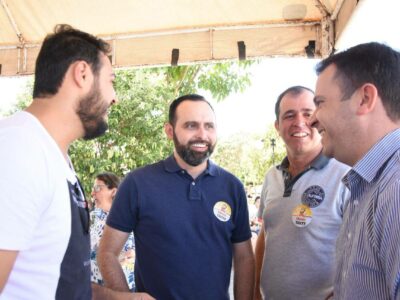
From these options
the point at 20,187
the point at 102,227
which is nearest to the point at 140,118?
the point at 102,227

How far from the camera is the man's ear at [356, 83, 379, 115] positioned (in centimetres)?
136

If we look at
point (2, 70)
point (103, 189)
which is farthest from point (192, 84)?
point (2, 70)

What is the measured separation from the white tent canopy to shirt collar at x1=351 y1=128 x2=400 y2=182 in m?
1.70

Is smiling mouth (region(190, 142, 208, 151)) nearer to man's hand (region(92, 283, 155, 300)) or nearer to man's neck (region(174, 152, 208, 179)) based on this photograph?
man's neck (region(174, 152, 208, 179))

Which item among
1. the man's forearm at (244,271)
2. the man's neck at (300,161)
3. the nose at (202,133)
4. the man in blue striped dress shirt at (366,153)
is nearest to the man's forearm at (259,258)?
the man's forearm at (244,271)

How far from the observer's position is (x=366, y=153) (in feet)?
4.49

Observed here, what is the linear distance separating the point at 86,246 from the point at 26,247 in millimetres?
316

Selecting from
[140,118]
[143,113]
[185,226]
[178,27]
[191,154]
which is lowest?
[185,226]

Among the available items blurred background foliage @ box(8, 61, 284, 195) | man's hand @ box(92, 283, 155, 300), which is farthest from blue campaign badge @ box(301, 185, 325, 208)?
blurred background foliage @ box(8, 61, 284, 195)

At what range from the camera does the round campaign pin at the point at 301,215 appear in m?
2.11

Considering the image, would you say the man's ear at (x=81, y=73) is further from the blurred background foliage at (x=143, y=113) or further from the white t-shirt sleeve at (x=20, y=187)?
the blurred background foliage at (x=143, y=113)

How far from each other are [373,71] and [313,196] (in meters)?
0.91

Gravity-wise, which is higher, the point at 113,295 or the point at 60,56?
the point at 60,56

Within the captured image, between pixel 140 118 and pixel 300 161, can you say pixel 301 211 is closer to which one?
pixel 300 161
